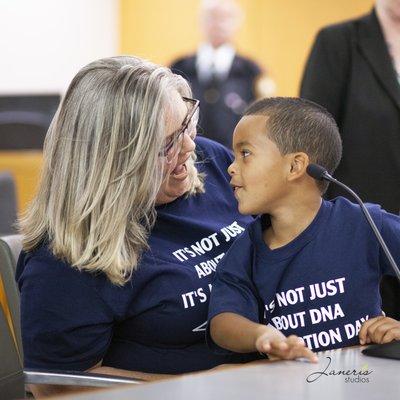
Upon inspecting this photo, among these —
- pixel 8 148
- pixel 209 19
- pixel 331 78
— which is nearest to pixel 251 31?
pixel 209 19

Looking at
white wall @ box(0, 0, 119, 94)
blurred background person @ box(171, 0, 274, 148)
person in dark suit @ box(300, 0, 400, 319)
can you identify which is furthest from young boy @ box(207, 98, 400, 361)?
white wall @ box(0, 0, 119, 94)

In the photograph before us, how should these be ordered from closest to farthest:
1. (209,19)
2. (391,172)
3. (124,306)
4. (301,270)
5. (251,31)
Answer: (301,270) → (124,306) → (391,172) → (209,19) → (251,31)

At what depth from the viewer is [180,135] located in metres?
1.96

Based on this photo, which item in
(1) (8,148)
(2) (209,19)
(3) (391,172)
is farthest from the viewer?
(2) (209,19)

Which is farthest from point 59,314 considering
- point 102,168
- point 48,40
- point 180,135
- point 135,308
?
point 48,40

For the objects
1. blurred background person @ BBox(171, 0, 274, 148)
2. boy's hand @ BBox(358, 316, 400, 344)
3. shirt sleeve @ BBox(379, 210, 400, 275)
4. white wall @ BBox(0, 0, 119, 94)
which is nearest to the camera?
boy's hand @ BBox(358, 316, 400, 344)

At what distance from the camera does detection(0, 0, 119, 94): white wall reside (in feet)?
27.8

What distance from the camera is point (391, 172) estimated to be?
273 centimetres

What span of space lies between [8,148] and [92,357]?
14.1ft

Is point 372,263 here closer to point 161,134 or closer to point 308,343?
point 308,343

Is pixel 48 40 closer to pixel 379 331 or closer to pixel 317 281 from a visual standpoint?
pixel 317 281

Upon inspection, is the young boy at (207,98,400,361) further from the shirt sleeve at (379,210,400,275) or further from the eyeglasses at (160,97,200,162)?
the eyeglasses at (160,97,200,162)

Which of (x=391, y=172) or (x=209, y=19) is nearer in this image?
(x=391, y=172)

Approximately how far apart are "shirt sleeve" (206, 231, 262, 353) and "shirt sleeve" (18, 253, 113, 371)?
0.71 feet
